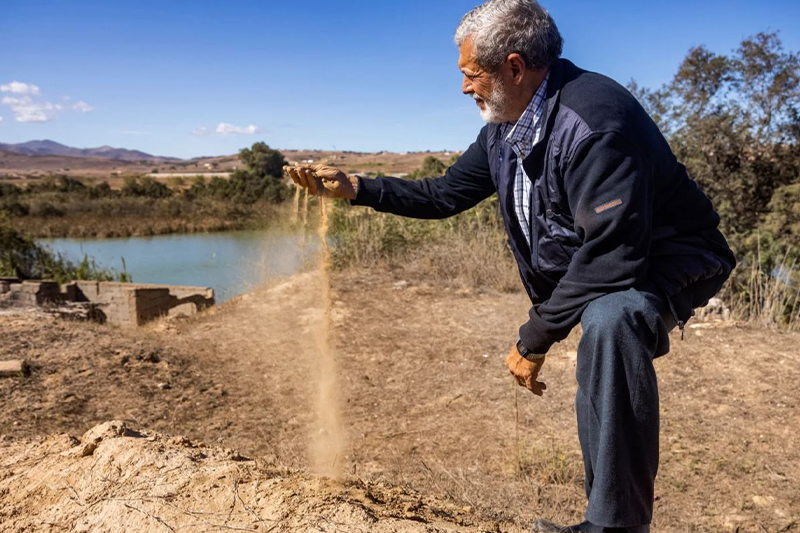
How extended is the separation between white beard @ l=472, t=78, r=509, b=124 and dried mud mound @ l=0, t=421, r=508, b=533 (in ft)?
4.10

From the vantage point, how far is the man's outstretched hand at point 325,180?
2.52 metres

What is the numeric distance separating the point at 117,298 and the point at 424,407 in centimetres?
573

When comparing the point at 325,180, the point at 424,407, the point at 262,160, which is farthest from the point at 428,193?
the point at 262,160

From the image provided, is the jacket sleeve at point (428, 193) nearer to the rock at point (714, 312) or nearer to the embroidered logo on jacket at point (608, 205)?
the embroidered logo on jacket at point (608, 205)

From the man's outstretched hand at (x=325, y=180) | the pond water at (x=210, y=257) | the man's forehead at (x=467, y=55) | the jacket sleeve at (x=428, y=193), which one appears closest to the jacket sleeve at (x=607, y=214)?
the man's forehead at (x=467, y=55)

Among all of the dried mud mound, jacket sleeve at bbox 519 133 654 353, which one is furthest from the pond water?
jacket sleeve at bbox 519 133 654 353

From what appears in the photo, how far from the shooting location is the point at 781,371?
15.1 feet

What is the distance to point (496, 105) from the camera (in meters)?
1.93

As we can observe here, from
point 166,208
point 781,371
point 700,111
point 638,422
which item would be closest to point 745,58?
point 700,111

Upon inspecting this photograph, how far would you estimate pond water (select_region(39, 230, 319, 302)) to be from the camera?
31.4ft

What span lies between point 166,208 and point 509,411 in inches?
1017

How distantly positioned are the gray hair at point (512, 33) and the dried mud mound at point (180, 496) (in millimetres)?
1385

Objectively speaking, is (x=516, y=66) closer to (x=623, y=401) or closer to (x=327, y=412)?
(x=623, y=401)

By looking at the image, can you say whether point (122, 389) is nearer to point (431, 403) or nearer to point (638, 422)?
point (431, 403)
